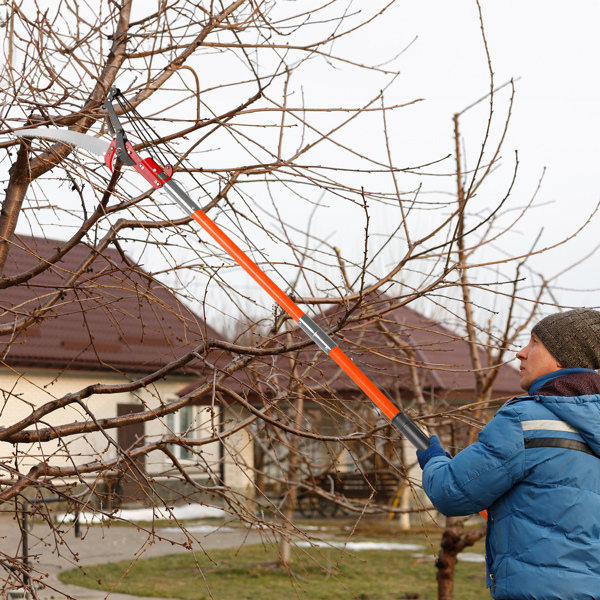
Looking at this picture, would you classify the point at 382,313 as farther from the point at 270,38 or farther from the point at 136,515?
the point at 136,515

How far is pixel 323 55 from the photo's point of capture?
376 centimetres

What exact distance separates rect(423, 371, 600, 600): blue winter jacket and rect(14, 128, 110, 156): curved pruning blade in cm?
191

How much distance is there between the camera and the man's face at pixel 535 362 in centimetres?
247

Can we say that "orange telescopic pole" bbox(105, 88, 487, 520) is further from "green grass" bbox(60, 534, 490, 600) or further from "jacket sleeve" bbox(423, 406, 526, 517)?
"green grass" bbox(60, 534, 490, 600)

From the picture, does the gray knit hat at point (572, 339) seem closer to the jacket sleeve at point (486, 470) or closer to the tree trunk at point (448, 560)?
the jacket sleeve at point (486, 470)

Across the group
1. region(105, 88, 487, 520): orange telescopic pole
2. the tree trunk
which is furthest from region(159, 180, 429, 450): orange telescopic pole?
the tree trunk

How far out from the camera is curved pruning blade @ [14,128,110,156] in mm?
3320

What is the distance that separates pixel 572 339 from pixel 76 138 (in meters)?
2.10

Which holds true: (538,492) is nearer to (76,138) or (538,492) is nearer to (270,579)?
(76,138)

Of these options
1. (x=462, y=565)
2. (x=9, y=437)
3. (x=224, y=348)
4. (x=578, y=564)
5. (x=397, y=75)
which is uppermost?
(x=397, y=75)

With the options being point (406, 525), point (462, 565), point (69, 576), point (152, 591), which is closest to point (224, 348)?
point (152, 591)

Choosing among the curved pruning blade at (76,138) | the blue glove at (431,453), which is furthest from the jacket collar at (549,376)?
the curved pruning blade at (76,138)

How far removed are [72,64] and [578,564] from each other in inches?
120

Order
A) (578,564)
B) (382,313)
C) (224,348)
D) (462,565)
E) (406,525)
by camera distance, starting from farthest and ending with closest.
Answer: (406,525) < (462,565) < (224,348) < (382,313) < (578,564)
